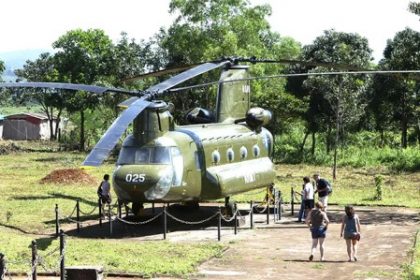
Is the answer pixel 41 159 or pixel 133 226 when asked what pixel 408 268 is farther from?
pixel 41 159

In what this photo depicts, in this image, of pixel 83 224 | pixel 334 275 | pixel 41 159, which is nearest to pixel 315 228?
pixel 334 275

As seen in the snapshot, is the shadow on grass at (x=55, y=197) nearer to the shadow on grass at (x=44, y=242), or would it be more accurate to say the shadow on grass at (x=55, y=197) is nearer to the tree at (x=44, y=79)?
the shadow on grass at (x=44, y=242)

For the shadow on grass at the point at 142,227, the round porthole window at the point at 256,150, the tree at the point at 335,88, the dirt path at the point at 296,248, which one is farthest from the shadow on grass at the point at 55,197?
the tree at the point at 335,88

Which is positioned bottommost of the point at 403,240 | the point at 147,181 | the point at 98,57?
the point at 403,240

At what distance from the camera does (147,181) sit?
19.5m

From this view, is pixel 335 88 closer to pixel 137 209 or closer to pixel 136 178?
pixel 137 209

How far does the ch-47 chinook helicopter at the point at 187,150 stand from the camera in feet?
64.4

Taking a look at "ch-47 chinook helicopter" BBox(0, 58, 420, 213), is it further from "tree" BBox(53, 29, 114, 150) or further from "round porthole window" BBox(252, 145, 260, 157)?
"tree" BBox(53, 29, 114, 150)

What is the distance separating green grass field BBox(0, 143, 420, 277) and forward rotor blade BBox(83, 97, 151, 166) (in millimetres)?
2487

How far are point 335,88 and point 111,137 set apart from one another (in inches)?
1107

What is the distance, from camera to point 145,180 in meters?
19.5

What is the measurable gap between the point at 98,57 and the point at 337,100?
26.6 m

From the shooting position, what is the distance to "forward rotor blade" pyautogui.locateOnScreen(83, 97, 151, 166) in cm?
1485

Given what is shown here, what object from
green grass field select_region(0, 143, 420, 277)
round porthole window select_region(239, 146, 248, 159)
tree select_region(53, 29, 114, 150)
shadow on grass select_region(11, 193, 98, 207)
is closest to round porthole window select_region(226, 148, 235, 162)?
round porthole window select_region(239, 146, 248, 159)
